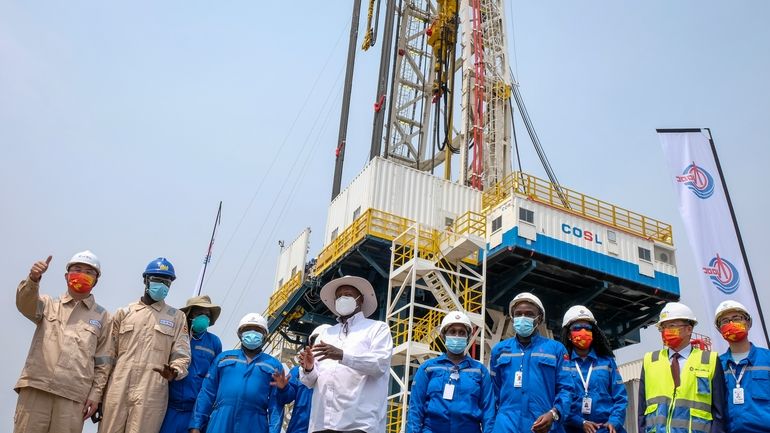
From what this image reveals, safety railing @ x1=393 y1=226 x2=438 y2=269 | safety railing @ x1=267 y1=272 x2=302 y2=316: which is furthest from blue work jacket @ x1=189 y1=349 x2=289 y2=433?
safety railing @ x1=267 y1=272 x2=302 y2=316

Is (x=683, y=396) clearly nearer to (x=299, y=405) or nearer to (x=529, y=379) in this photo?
(x=529, y=379)

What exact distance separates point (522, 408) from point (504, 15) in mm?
26171

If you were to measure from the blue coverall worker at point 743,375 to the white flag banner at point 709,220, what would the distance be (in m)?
4.47

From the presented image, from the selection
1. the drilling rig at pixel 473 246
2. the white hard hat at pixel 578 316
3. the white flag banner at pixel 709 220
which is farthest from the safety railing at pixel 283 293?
the white hard hat at pixel 578 316

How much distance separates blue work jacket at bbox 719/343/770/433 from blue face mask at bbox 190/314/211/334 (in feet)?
15.1

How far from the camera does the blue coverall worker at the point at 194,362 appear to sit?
6.98 metres

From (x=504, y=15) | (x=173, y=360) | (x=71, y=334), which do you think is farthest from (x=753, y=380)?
(x=504, y=15)

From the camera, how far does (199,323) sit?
24.6 ft

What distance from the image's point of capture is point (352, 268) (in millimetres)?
24094

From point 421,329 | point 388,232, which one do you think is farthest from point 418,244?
point 421,329

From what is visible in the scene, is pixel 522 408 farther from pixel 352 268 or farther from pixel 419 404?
pixel 352 268

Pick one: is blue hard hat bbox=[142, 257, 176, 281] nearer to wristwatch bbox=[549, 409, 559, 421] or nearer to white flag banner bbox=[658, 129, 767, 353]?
wristwatch bbox=[549, 409, 559, 421]

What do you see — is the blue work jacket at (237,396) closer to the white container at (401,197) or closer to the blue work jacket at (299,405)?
the blue work jacket at (299,405)

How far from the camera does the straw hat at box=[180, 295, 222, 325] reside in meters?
7.54
